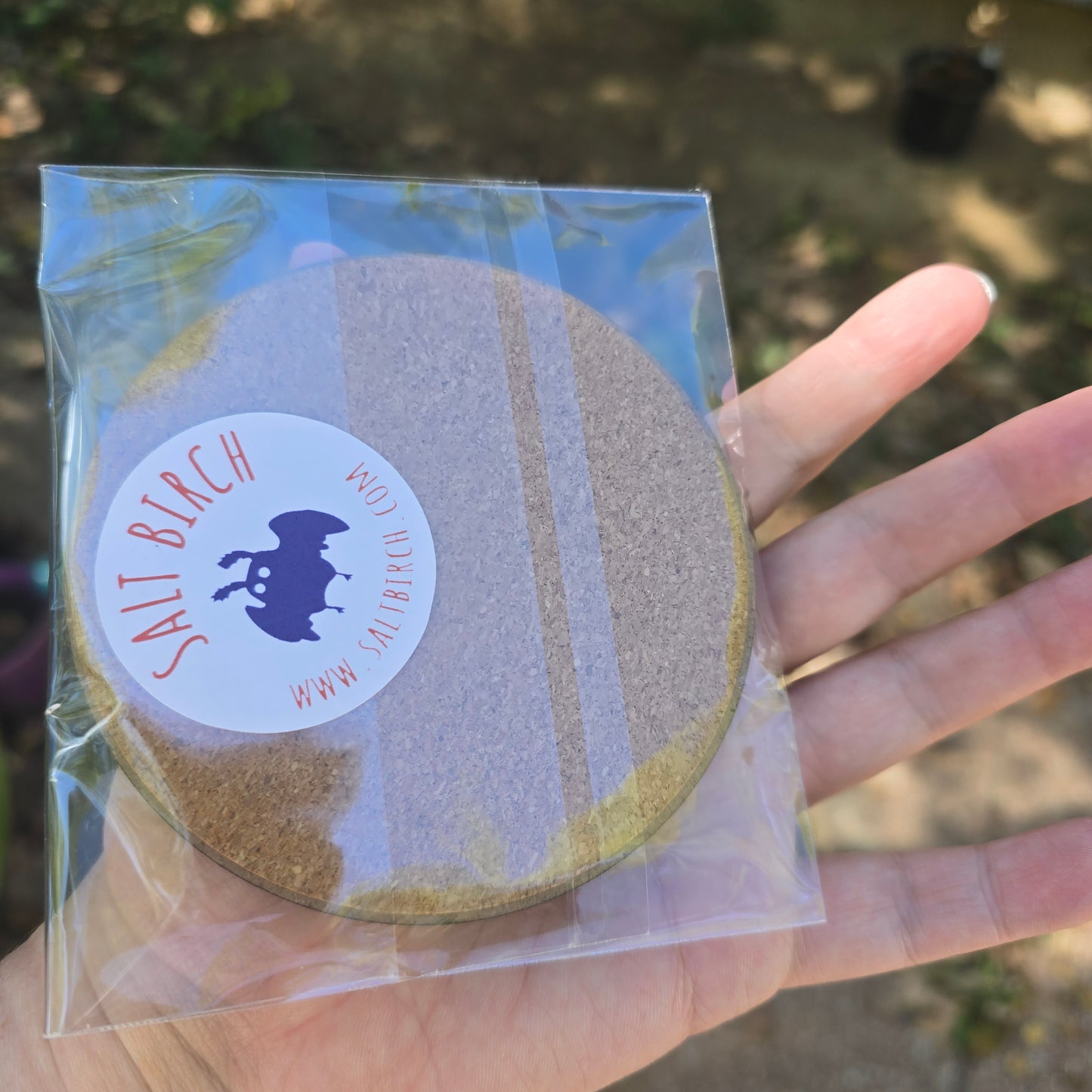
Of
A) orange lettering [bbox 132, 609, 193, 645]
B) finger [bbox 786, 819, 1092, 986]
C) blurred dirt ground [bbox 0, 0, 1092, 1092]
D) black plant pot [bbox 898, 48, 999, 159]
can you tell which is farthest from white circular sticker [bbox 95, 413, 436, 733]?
black plant pot [bbox 898, 48, 999, 159]

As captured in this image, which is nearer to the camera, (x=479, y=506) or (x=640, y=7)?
(x=479, y=506)

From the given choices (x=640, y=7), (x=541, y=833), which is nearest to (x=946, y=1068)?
(x=541, y=833)

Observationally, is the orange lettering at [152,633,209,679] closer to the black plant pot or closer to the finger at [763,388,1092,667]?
the finger at [763,388,1092,667]

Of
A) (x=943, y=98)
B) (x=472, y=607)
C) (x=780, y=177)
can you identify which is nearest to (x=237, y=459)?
(x=472, y=607)

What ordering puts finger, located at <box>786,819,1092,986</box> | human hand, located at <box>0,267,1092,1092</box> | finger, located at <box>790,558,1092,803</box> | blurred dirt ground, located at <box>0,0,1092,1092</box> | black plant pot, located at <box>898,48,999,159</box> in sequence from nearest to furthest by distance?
human hand, located at <box>0,267,1092,1092</box>, finger, located at <box>786,819,1092,986</box>, finger, located at <box>790,558,1092,803</box>, blurred dirt ground, located at <box>0,0,1092,1092</box>, black plant pot, located at <box>898,48,999,159</box>

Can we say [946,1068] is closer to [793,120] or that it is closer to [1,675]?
[1,675]

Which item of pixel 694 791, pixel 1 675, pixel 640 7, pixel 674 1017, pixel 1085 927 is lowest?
pixel 1085 927

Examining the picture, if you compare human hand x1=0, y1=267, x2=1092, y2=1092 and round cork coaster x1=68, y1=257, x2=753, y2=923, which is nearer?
round cork coaster x1=68, y1=257, x2=753, y2=923
